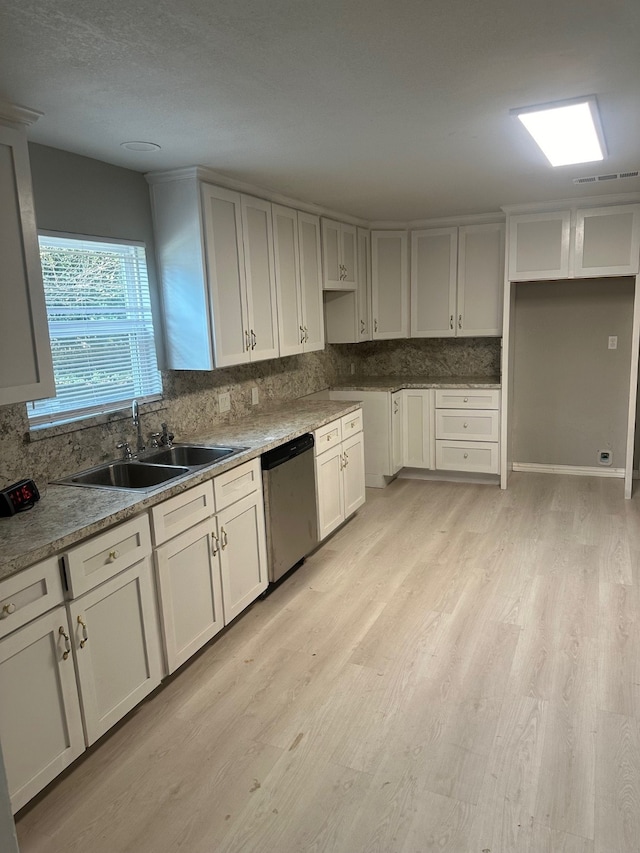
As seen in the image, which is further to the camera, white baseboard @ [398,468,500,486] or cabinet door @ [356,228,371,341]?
white baseboard @ [398,468,500,486]

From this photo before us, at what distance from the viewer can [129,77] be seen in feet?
6.28

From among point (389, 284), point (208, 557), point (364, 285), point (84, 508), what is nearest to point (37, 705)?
point (84, 508)

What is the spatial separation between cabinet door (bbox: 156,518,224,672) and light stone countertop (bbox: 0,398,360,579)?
0.78 feet

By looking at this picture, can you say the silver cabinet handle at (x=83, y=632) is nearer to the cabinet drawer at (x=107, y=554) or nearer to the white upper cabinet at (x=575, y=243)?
the cabinet drawer at (x=107, y=554)

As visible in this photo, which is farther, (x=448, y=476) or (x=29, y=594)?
(x=448, y=476)

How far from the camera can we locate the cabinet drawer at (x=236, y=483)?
282 cm

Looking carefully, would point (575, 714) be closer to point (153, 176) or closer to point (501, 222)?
point (153, 176)

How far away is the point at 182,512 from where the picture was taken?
2.56 m

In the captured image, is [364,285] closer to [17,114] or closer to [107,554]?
[17,114]

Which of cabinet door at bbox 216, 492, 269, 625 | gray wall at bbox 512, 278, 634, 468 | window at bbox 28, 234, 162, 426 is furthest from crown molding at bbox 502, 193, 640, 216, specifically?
cabinet door at bbox 216, 492, 269, 625

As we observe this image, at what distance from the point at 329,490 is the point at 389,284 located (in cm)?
230

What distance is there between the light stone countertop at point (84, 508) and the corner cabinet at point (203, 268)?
0.48 meters

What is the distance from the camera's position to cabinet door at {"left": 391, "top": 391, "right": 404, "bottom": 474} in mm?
5168

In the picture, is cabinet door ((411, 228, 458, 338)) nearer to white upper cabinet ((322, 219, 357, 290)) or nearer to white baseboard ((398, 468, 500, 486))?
white upper cabinet ((322, 219, 357, 290))
